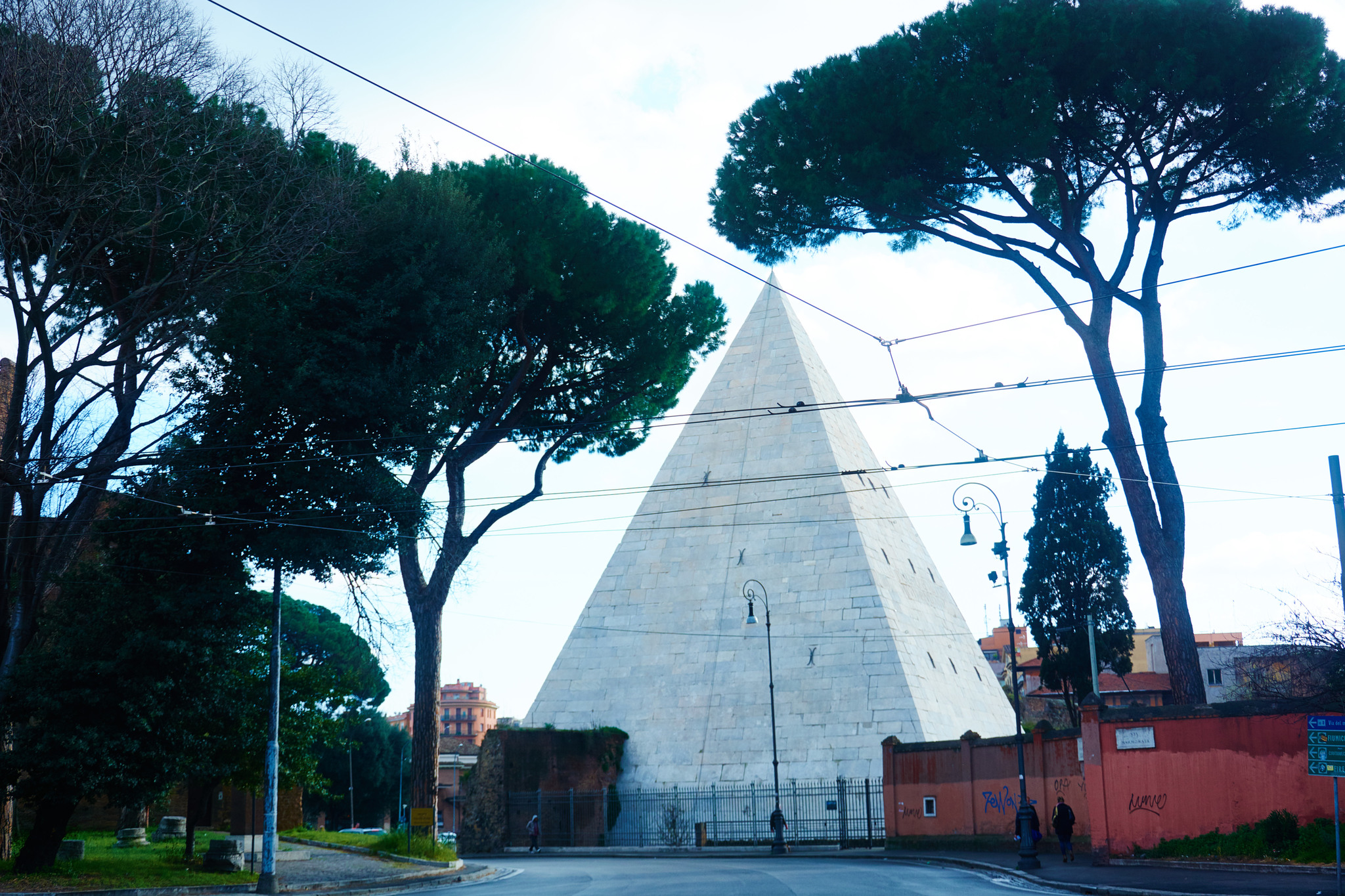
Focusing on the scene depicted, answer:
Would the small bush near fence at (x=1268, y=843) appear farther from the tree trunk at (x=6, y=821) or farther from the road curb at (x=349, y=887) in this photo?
the tree trunk at (x=6, y=821)

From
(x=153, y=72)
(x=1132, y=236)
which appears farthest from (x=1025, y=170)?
(x=153, y=72)

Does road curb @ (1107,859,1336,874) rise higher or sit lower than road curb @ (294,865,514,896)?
higher

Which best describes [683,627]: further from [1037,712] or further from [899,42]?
[1037,712]

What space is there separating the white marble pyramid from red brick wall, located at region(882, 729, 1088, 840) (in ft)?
9.79

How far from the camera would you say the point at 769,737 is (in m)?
28.3

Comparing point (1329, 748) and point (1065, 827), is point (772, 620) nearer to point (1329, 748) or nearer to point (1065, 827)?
point (1065, 827)

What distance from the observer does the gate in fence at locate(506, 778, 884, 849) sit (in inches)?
1017

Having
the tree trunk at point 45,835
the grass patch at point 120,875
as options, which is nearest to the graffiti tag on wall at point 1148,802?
the grass patch at point 120,875

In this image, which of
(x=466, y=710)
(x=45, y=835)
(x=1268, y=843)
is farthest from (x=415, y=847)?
(x=466, y=710)

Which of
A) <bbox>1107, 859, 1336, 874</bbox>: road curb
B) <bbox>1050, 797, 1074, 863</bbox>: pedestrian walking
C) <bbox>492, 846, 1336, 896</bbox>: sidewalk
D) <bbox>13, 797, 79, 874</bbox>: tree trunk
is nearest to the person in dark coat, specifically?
<bbox>492, 846, 1336, 896</bbox>: sidewalk

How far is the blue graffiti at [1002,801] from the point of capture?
69.0ft

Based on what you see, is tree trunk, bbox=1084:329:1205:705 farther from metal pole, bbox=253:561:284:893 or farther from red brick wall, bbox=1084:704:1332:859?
metal pole, bbox=253:561:284:893

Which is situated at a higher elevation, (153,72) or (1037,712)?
(153,72)

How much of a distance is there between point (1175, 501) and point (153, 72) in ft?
51.3
